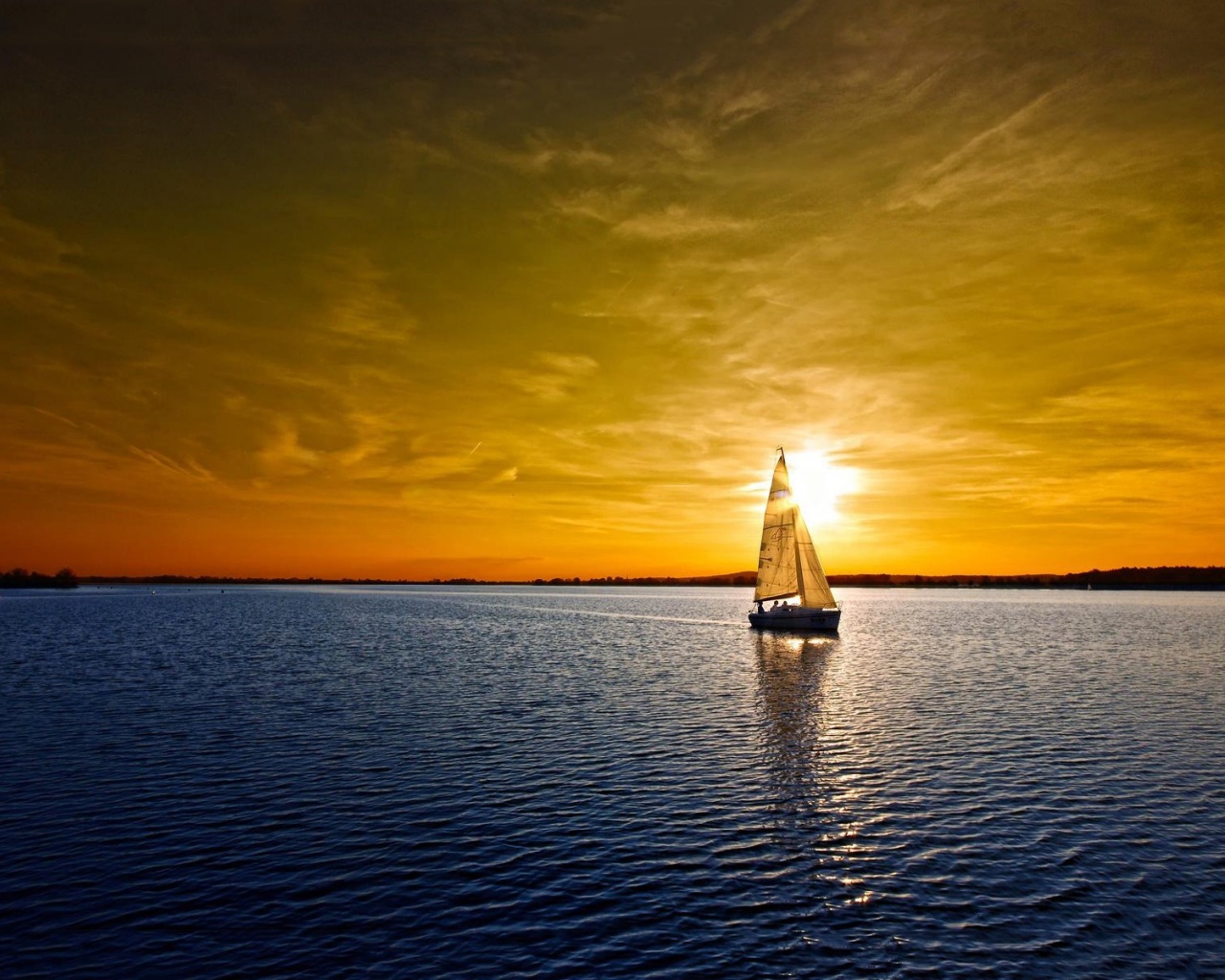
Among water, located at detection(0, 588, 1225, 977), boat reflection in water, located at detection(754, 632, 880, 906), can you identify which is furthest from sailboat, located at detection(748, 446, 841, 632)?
water, located at detection(0, 588, 1225, 977)

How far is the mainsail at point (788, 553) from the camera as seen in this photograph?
103500 mm

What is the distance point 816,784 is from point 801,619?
76819mm

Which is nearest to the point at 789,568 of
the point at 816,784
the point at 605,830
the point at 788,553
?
the point at 788,553

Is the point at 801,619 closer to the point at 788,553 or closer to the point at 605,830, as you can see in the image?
the point at 788,553

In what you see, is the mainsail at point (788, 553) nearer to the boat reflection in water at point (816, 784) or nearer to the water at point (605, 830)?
the boat reflection in water at point (816, 784)

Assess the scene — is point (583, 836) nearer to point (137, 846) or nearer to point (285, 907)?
point (285, 907)

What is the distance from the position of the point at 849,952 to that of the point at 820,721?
109 ft

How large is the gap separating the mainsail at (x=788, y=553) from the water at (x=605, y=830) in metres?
40.0

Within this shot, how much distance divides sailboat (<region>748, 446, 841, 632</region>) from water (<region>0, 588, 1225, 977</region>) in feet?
132

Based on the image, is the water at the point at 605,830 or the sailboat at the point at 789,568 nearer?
the water at the point at 605,830

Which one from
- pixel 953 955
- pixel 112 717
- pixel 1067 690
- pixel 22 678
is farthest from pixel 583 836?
pixel 22 678

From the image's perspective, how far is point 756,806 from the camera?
31.6 m

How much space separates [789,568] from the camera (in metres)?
106

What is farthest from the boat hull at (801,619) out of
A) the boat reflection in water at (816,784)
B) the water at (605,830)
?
the water at (605,830)
